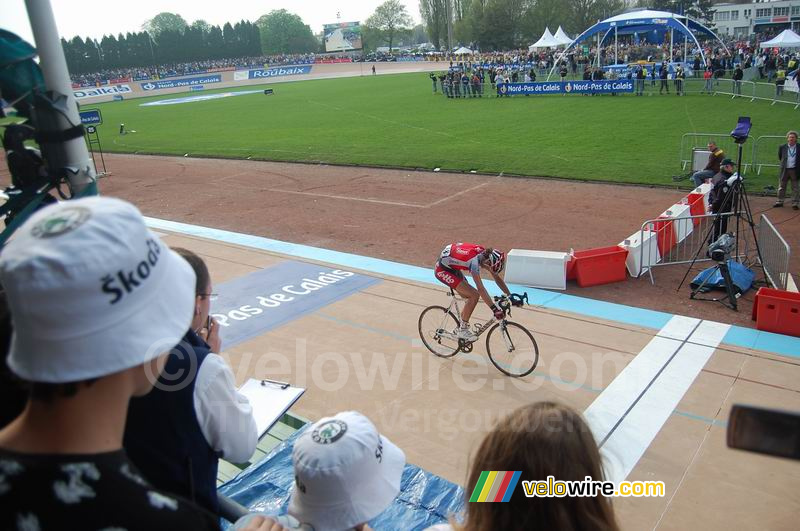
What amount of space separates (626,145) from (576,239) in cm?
1040

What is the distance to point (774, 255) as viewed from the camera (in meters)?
9.98

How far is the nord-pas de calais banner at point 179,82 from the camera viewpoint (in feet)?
231

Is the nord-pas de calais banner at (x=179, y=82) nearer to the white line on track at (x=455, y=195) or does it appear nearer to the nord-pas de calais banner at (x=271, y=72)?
the nord-pas de calais banner at (x=271, y=72)

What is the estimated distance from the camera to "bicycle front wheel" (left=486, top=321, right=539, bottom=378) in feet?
24.6

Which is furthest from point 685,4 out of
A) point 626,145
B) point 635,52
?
point 626,145

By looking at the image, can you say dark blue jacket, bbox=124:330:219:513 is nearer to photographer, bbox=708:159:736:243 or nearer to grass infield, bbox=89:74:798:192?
photographer, bbox=708:159:736:243

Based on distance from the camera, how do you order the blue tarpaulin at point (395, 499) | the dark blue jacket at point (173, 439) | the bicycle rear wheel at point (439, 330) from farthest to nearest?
1. the bicycle rear wheel at point (439, 330)
2. the blue tarpaulin at point (395, 499)
3. the dark blue jacket at point (173, 439)

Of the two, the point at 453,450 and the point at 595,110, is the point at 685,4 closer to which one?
the point at 595,110

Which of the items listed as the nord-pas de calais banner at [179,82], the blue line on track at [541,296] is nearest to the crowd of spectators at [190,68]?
the nord-pas de calais banner at [179,82]

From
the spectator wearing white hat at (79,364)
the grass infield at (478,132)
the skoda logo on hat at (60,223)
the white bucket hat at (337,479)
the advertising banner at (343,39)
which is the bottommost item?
the grass infield at (478,132)

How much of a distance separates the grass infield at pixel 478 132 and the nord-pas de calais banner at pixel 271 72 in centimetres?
3391

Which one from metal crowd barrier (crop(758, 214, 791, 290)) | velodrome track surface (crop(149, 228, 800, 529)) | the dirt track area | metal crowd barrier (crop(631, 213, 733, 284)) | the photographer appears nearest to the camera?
velodrome track surface (crop(149, 228, 800, 529))

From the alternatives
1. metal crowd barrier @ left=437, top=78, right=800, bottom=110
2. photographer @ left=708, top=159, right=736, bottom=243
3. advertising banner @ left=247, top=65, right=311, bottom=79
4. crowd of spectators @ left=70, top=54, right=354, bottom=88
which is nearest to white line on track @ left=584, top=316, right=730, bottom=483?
photographer @ left=708, top=159, right=736, bottom=243

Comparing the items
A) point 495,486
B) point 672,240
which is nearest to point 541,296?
point 672,240
